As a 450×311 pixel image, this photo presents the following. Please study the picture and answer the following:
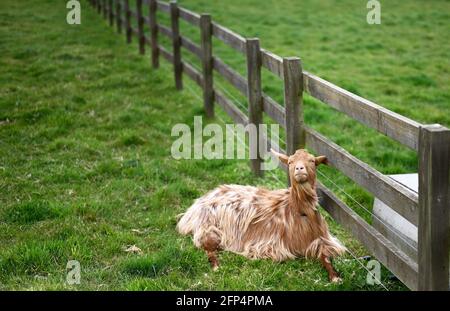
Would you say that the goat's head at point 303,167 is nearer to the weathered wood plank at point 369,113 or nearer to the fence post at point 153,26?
the weathered wood plank at point 369,113

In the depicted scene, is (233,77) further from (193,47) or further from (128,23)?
(128,23)

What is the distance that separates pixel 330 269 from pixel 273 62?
8.52 feet

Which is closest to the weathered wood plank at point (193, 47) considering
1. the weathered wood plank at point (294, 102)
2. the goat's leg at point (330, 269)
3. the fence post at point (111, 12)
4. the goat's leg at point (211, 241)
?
the weathered wood plank at point (294, 102)

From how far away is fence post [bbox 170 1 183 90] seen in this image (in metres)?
11.9

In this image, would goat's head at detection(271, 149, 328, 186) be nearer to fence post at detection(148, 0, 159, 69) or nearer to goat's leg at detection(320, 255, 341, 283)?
goat's leg at detection(320, 255, 341, 283)

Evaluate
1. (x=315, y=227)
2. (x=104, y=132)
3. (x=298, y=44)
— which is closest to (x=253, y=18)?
(x=298, y=44)

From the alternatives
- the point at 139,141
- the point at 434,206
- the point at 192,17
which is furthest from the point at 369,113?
the point at 192,17

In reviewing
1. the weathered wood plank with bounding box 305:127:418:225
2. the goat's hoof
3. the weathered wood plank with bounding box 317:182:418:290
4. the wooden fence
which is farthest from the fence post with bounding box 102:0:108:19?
the goat's hoof

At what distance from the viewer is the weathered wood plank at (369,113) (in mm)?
3846

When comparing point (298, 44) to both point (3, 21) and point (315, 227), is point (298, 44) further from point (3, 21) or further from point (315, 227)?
point (315, 227)

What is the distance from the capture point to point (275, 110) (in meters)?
6.77

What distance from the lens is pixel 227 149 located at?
339 inches

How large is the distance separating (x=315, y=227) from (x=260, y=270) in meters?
0.59

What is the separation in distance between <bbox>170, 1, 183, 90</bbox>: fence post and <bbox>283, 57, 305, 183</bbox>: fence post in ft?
21.1
